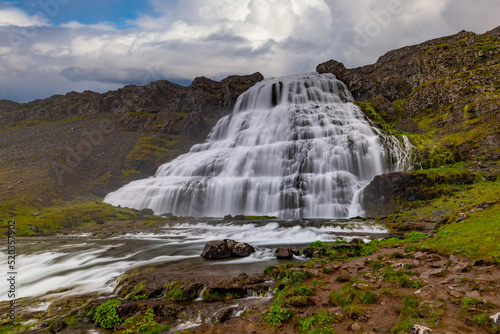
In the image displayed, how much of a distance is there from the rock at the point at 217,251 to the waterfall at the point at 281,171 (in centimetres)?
2204

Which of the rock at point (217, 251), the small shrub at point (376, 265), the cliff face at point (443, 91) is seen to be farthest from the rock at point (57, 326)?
the cliff face at point (443, 91)

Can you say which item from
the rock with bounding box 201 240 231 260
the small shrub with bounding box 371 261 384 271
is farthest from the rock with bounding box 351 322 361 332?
the rock with bounding box 201 240 231 260

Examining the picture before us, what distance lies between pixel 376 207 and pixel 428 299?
2877cm

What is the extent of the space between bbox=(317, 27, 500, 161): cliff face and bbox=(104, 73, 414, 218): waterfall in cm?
1060

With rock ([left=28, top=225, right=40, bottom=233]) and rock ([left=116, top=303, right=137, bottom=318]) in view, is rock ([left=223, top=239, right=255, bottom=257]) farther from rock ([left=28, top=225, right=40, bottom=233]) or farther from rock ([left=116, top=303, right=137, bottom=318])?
rock ([left=28, top=225, right=40, bottom=233])

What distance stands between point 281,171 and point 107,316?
40.7 meters

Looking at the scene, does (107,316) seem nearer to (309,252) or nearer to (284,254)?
(284,254)

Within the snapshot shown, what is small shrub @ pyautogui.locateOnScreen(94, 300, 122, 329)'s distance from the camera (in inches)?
377

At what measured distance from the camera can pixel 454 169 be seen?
1395 inches

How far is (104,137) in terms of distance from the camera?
3388 inches

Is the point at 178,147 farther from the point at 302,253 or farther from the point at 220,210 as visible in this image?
the point at 302,253

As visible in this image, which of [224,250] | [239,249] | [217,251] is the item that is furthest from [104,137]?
[239,249]

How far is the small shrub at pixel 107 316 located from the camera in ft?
31.4

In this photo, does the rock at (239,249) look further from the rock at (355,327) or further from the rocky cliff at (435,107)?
the rocky cliff at (435,107)
